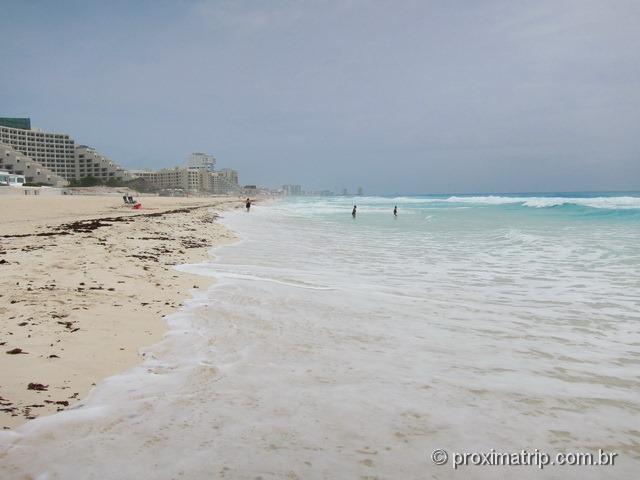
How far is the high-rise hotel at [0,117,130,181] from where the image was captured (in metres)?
144

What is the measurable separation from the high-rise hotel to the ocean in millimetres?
162596

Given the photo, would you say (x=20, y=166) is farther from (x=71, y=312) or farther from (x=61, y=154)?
(x=71, y=312)

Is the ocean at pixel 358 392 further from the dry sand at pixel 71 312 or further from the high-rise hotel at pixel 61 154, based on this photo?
the high-rise hotel at pixel 61 154

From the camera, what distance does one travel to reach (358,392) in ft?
11.8

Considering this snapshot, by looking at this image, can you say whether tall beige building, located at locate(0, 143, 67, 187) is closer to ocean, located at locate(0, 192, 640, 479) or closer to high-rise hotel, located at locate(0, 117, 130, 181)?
high-rise hotel, located at locate(0, 117, 130, 181)

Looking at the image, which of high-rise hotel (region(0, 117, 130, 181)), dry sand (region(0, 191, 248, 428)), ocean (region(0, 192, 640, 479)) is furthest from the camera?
high-rise hotel (region(0, 117, 130, 181))

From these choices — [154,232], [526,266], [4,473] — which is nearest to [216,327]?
[4,473]

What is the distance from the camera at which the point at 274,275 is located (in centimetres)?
895

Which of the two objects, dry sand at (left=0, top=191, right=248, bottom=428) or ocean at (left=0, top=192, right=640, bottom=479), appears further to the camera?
dry sand at (left=0, top=191, right=248, bottom=428)

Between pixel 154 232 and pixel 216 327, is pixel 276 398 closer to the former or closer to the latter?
pixel 216 327

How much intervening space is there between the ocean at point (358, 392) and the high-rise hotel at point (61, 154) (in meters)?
163

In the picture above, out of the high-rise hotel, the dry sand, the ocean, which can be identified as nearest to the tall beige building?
the high-rise hotel

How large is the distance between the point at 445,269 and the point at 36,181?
117164 mm

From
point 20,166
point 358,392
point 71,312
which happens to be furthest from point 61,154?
point 358,392
